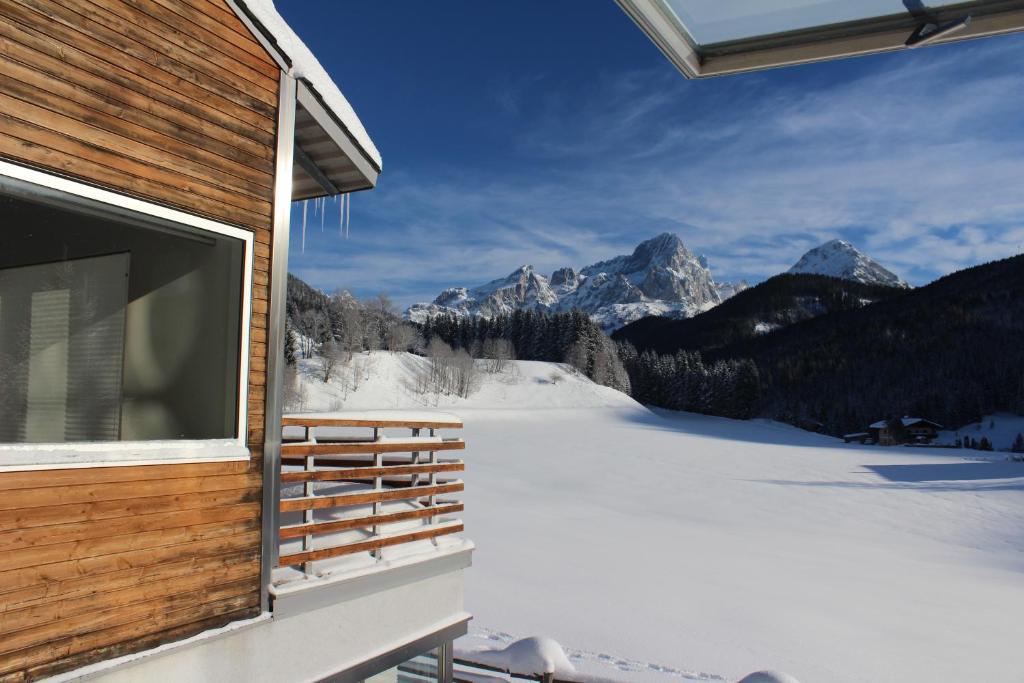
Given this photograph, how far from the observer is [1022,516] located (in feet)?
74.0

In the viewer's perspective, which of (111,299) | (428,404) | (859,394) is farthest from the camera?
(859,394)

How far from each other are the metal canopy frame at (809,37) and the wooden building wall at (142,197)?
2925 mm

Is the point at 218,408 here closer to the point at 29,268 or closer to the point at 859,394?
the point at 29,268

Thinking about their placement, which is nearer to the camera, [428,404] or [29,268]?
[29,268]

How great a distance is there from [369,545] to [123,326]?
2130 millimetres

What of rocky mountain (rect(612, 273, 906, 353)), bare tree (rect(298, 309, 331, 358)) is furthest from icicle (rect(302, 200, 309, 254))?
rocky mountain (rect(612, 273, 906, 353))

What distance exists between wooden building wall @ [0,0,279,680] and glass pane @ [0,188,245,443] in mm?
202

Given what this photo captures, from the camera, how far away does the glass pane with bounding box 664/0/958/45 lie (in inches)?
71.2

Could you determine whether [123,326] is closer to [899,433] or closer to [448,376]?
[448,376]

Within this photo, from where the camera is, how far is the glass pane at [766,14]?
5.93 ft

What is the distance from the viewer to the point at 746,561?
1529 centimetres

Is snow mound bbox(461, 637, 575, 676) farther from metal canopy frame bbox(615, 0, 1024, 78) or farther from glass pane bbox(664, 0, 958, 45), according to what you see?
glass pane bbox(664, 0, 958, 45)

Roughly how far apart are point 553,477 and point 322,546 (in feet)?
69.8

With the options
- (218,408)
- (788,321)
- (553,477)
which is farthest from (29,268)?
(788,321)
